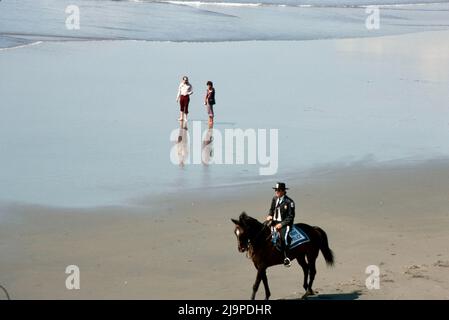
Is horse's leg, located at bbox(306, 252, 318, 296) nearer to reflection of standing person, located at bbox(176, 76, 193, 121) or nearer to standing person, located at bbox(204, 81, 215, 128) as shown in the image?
standing person, located at bbox(204, 81, 215, 128)

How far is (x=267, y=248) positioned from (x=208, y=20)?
34.2 meters

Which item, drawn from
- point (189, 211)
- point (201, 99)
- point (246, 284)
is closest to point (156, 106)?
point (201, 99)

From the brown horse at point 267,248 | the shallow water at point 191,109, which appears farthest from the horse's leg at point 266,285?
the shallow water at point 191,109

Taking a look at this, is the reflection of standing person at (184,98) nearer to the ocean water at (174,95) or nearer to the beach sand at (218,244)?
the ocean water at (174,95)

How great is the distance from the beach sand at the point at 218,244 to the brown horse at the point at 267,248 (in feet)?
1.43

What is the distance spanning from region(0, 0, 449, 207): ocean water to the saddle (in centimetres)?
553

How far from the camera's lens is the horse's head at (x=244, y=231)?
47.3 ft

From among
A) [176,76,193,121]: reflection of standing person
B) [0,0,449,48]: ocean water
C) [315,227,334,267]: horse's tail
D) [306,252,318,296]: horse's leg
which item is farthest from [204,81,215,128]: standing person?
[0,0,449,48]: ocean water

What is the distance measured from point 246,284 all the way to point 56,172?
727cm

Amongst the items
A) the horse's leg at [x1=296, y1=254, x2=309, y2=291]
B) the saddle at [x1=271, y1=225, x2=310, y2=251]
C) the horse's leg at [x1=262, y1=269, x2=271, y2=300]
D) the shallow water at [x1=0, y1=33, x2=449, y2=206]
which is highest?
the shallow water at [x1=0, y1=33, x2=449, y2=206]

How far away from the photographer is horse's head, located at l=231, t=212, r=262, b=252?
14.4m

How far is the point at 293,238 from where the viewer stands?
14977 mm

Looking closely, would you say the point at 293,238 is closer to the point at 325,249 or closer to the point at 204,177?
the point at 325,249
